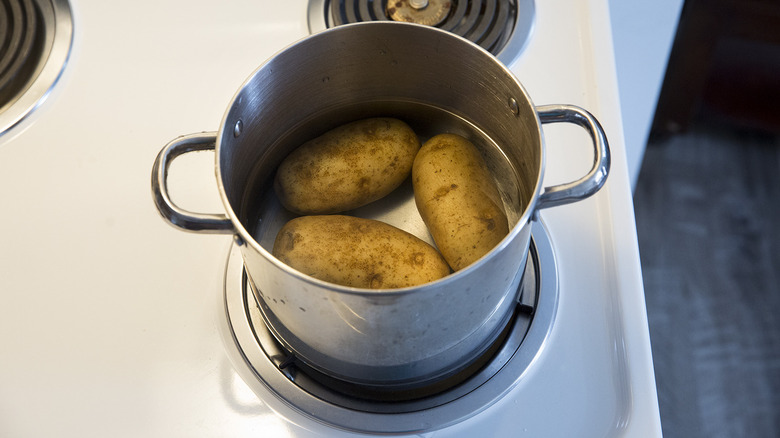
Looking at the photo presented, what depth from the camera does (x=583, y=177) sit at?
17.0 inches

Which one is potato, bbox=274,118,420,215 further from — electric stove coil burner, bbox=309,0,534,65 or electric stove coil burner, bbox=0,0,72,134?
electric stove coil burner, bbox=0,0,72,134

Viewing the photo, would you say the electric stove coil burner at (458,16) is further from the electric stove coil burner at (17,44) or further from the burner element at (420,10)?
the electric stove coil burner at (17,44)

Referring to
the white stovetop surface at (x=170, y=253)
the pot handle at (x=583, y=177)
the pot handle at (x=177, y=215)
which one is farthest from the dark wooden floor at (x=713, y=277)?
the pot handle at (x=177, y=215)

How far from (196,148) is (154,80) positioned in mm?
200

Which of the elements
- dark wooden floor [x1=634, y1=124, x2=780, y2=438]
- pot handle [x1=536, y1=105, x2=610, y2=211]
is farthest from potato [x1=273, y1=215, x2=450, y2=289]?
dark wooden floor [x1=634, y1=124, x2=780, y2=438]

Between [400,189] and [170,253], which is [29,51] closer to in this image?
[170,253]

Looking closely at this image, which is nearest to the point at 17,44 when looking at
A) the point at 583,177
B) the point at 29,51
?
the point at 29,51

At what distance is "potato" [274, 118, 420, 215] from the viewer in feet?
1.92

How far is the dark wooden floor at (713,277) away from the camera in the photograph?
3.99 ft

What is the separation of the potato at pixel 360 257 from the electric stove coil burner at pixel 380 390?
0.05 m

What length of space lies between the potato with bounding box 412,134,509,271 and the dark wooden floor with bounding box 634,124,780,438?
849 millimetres

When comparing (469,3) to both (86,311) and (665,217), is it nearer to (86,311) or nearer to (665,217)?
(86,311)

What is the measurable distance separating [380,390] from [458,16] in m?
0.37

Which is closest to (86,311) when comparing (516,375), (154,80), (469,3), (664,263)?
(154,80)
